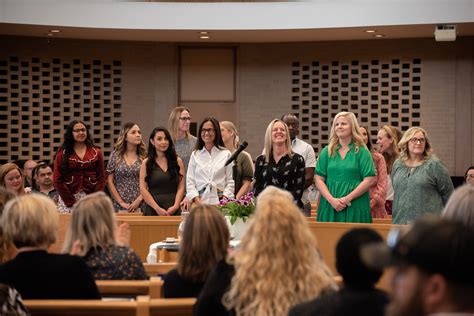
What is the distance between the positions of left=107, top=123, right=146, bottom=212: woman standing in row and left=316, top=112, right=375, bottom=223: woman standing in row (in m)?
2.42

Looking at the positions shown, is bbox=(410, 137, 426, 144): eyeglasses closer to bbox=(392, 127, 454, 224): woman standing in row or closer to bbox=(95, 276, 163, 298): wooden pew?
bbox=(392, 127, 454, 224): woman standing in row

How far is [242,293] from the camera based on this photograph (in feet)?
12.7

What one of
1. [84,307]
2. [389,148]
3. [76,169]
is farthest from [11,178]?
[84,307]

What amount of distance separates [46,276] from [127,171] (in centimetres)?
537

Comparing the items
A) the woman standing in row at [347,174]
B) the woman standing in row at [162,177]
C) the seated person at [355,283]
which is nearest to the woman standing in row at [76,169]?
the woman standing in row at [162,177]

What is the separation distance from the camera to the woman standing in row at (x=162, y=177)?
9086 mm

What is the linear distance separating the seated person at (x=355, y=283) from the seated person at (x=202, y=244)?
139 cm

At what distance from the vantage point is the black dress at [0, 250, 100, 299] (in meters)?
4.44

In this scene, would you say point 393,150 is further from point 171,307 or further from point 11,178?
point 171,307

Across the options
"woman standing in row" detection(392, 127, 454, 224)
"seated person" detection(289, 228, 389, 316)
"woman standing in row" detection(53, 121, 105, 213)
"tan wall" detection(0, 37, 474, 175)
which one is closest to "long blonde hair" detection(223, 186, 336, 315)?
"seated person" detection(289, 228, 389, 316)

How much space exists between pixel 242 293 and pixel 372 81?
12.3 metres

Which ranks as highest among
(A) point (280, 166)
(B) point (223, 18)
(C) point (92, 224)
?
(B) point (223, 18)

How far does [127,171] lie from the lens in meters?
9.79

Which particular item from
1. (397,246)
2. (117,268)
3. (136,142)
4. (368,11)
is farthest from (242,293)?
(368,11)
